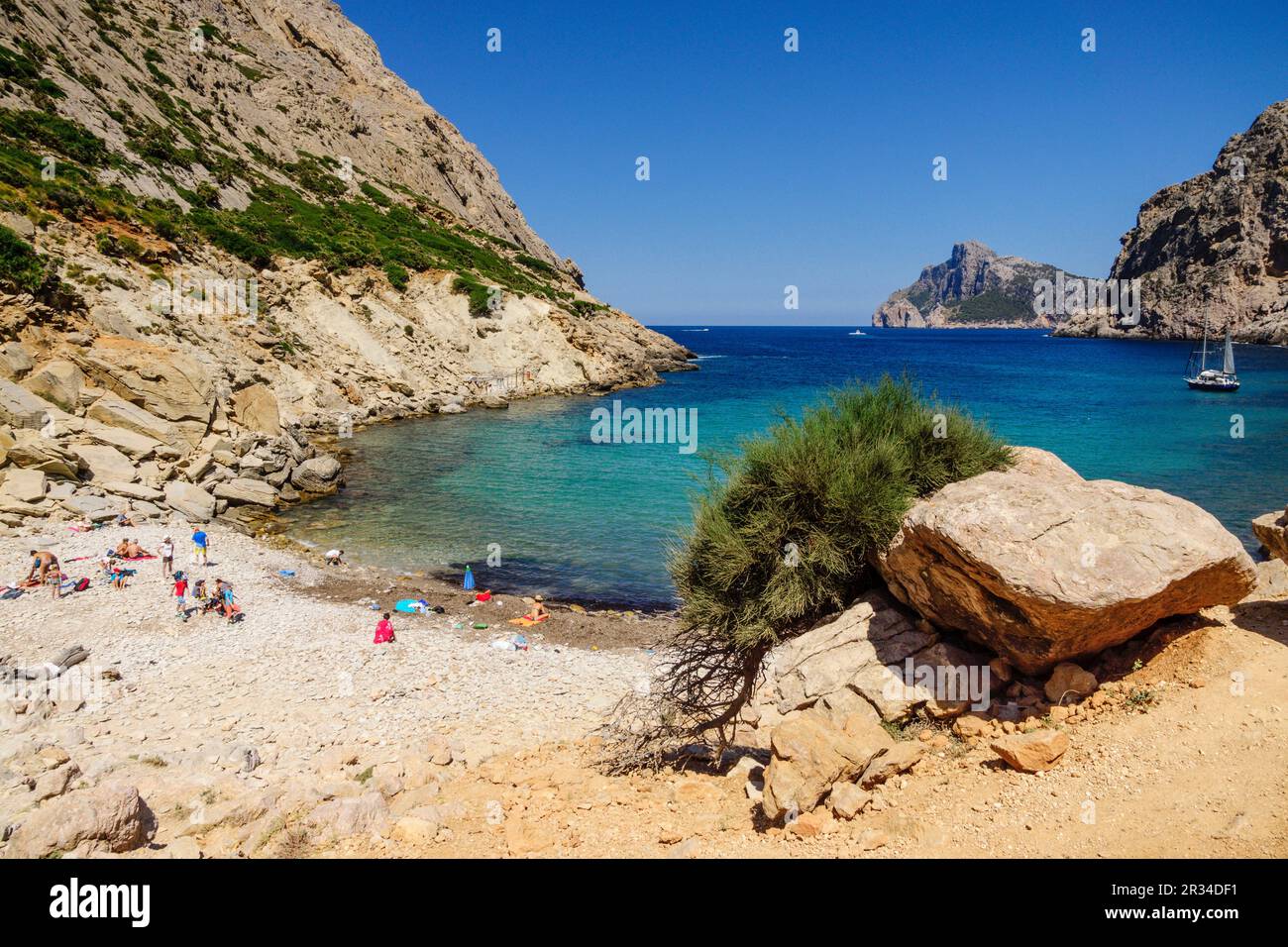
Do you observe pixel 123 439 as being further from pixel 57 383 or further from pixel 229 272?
pixel 229 272

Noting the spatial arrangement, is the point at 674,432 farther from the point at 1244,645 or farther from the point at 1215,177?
the point at 1215,177

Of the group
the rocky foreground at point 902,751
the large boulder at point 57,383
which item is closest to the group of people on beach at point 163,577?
the rocky foreground at point 902,751

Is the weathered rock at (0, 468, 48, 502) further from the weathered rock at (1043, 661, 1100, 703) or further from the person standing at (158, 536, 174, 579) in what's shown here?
the weathered rock at (1043, 661, 1100, 703)

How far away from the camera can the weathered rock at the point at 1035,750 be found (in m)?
5.81

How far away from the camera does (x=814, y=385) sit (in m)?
77.4

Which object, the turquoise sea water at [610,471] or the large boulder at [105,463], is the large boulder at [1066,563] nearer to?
the turquoise sea water at [610,471]

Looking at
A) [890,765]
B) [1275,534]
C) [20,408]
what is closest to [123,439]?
[20,408]

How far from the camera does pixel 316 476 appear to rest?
2762 cm

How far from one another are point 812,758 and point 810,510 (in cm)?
308

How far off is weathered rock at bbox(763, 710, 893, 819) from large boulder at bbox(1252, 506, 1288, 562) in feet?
16.5

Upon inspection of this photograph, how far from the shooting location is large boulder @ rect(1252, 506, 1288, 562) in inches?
293

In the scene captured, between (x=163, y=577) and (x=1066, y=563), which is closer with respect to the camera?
(x=1066, y=563)
